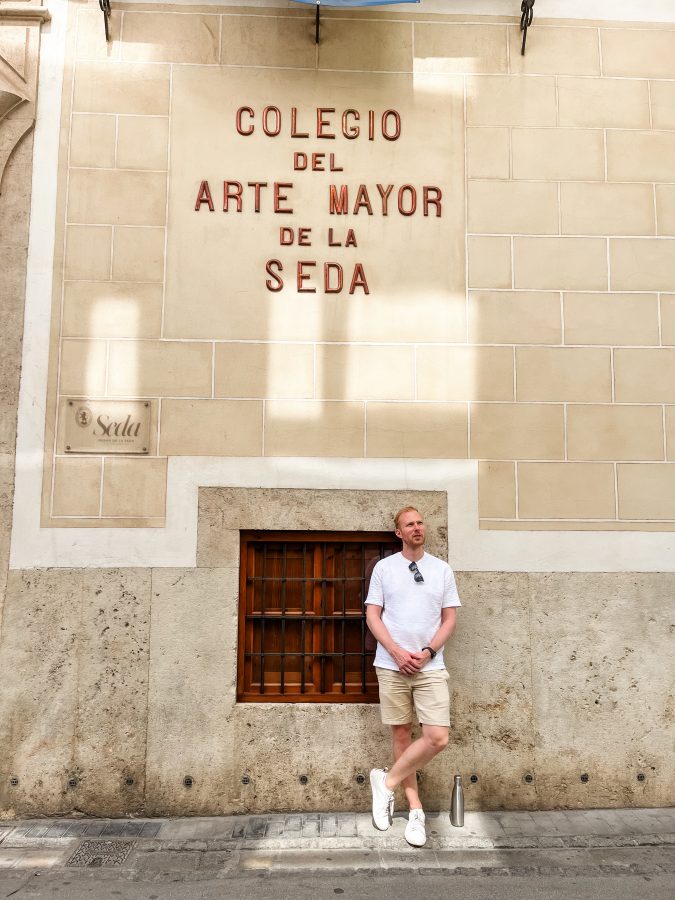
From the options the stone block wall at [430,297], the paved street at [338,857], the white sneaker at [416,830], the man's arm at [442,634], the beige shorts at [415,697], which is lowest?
the paved street at [338,857]

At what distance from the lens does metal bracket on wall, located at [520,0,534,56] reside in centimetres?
540

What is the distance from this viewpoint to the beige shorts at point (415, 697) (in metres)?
4.56

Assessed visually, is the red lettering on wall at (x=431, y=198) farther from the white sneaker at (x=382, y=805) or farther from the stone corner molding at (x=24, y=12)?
the white sneaker at (x=382, y=805)

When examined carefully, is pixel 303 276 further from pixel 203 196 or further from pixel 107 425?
pixel 107 425

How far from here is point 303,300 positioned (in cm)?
536

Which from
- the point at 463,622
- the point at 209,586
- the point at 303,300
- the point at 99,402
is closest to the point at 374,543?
the point at 463,622

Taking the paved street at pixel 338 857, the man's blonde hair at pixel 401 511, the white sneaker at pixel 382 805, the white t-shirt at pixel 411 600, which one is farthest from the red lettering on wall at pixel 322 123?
the paved street at pixel 338 857

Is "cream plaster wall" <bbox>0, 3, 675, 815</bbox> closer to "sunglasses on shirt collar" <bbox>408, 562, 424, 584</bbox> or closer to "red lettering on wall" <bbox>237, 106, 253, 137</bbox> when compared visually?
"red lettering on wall" <bbox>237, 106, 253, 137</bbox>

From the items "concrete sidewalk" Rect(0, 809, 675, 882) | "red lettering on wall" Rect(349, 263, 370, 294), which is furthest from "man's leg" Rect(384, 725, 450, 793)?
"red lettering on wall" Rect(349, 263, 370, 294)

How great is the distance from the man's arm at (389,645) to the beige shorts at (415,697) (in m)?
0.09

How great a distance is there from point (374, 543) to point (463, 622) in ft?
2.69

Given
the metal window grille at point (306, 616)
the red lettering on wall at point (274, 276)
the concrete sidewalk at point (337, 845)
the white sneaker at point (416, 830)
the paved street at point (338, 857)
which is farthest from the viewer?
the red lettering on wall at point (274, 276)

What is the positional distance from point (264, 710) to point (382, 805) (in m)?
0.99

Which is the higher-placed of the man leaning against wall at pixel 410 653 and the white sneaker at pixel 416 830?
the man leaning against wall at pixel 410 653
